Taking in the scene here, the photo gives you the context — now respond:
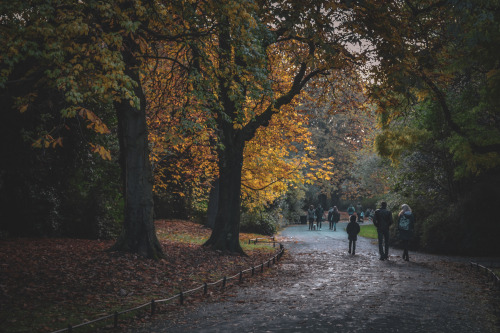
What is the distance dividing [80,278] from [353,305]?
5357 millimetres

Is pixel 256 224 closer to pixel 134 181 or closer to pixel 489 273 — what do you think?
pixel 134 181

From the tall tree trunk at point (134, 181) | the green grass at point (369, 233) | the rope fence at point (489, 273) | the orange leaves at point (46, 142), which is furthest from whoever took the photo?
the green grass at point (369, 233)

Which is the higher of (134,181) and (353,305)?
(134,181)

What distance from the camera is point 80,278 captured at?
9.12 meters

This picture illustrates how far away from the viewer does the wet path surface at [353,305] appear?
661 cm

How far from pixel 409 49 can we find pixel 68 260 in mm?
10507

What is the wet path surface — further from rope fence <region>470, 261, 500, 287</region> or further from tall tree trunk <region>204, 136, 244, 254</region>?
tall tree trunk <region>204, 136, 244, 254</region>

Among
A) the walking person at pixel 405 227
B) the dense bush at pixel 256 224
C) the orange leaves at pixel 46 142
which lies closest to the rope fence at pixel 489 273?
the walking person at pixel 405 227

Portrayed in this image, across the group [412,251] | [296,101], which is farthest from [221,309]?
[412,251]

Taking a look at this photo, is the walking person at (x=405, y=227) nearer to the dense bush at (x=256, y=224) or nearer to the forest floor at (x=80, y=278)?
the forest floor at (x=80, y=278)

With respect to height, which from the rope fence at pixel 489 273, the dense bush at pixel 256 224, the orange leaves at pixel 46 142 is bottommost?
the rope fence at pixel 489 273

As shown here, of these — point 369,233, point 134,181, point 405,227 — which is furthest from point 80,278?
point 369,233

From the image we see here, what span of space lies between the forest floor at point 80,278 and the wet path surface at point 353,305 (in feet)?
4.13

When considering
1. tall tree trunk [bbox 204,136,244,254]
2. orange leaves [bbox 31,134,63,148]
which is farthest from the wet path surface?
orange leaves [bbox 31,134,63,148]
